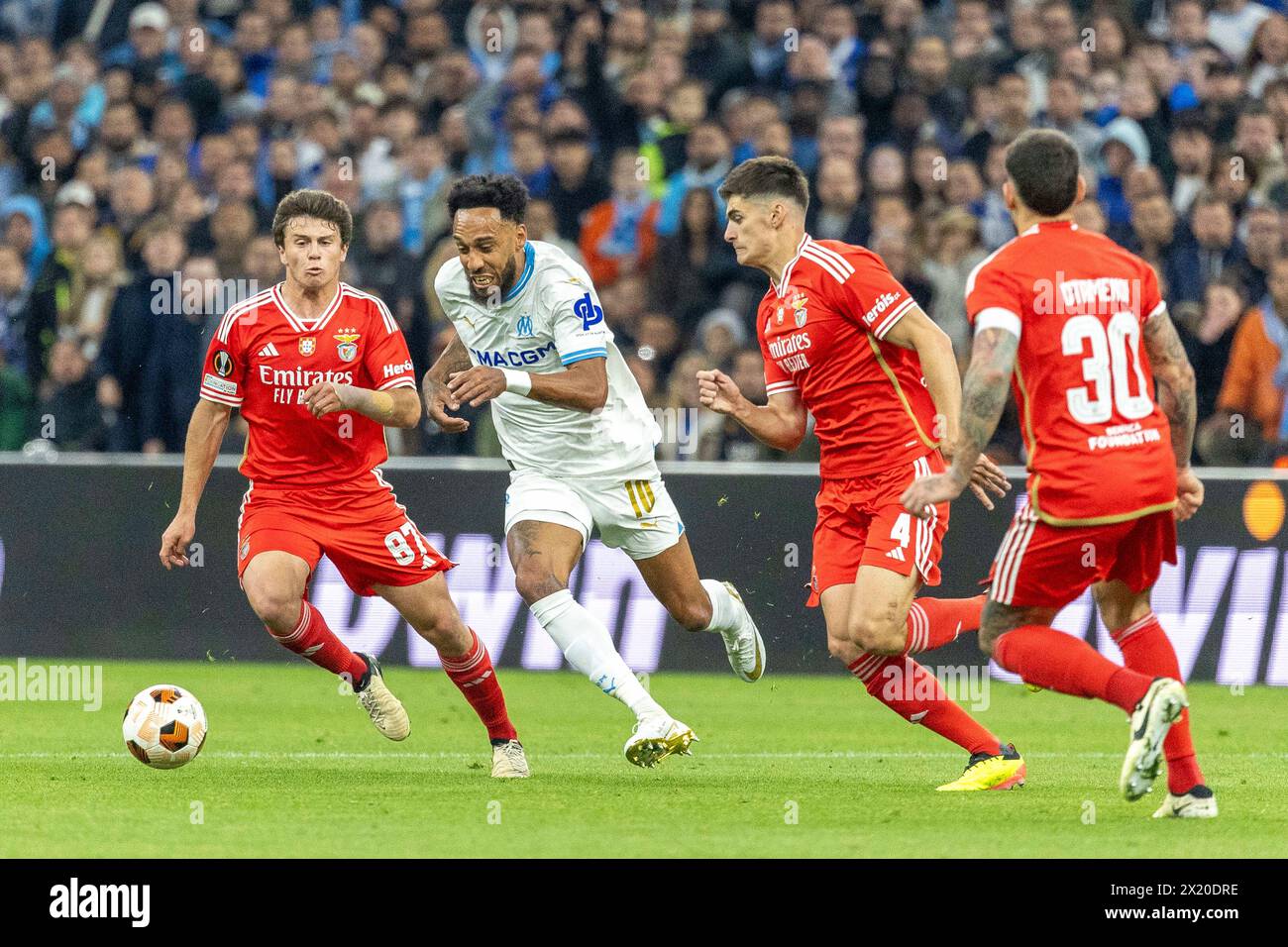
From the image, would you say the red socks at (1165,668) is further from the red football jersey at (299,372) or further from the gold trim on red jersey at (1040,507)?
the red football jersey at (299,372)

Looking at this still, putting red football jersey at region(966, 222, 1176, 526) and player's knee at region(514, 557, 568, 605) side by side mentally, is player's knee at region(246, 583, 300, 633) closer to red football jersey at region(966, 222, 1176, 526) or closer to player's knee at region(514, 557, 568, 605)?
player's knee at region(514, 557, 568, 605)

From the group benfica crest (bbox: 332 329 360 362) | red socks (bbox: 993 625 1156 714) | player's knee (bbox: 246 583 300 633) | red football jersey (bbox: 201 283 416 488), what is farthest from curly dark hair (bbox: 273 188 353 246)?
red socks (bbox: 993 625 1156 714)

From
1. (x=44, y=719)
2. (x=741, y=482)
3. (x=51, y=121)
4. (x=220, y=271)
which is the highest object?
(x=51, y=121)

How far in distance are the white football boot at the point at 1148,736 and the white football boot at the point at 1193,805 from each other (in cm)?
70

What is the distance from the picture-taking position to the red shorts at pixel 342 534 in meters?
8.38

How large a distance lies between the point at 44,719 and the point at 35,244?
20.6 feet

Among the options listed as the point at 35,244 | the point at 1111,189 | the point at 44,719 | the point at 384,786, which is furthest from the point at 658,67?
the point at 384,786

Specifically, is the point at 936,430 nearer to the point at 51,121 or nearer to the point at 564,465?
the point at 564,465

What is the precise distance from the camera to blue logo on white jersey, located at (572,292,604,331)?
823 cm

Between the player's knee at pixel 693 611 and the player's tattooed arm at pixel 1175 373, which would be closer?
the player's tattooed arm at pixel 1175 373

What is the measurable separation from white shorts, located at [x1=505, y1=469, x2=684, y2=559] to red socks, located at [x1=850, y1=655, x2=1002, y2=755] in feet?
4.06

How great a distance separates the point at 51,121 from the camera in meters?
16.5

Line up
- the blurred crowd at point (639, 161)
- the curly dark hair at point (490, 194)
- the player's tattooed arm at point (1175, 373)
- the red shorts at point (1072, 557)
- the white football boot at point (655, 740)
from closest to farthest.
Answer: the red shorts at point (1072, 557), the player's tattooed arm at point (1175, 373), the white football boot at point (655, 740), the curly dark hair at point (490, 194), the blurred crowd at point (639, 161)

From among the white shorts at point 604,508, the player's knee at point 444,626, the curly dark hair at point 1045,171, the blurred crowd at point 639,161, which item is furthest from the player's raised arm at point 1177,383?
the blurred crowd at point 639,161
